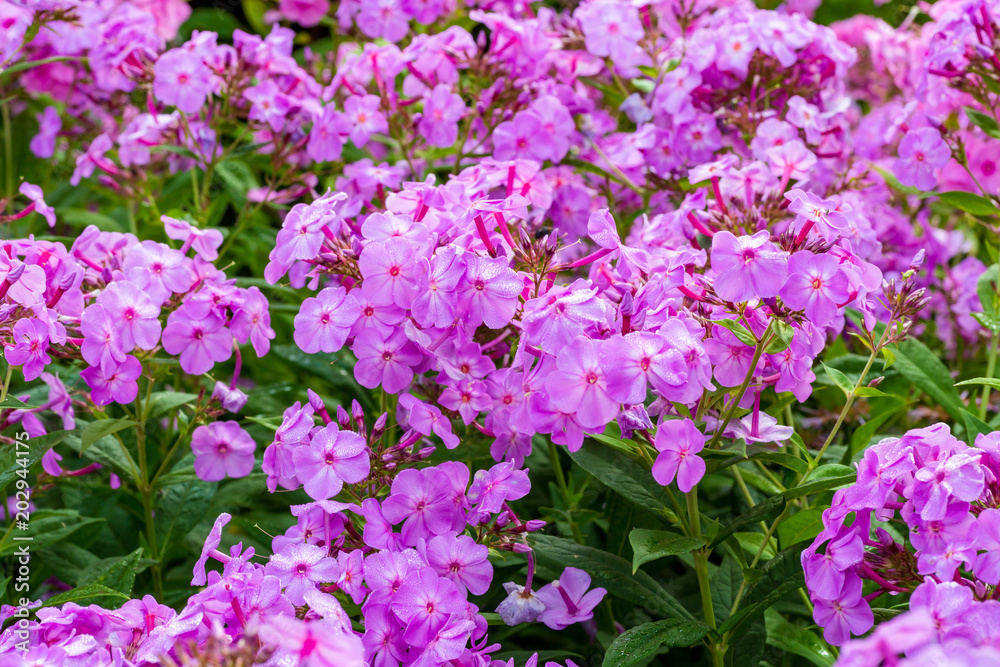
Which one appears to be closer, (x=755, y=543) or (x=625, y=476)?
(x=625, y=476)

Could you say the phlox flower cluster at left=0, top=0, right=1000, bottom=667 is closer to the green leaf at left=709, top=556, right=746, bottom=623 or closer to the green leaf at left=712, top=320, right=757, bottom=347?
the green leaf at left=712, top=320, right=757, bottom=347

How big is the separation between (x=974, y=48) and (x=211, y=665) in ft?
6.40

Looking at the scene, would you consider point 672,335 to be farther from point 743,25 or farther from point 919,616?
point 743,25

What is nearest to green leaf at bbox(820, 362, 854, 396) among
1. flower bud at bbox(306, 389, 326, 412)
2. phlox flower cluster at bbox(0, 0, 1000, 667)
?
phlox flower cluster at bbox(0, 0, 1000, 667)

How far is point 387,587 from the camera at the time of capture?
48.9 inches

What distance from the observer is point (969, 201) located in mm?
1941

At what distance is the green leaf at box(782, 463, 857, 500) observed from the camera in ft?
4.32

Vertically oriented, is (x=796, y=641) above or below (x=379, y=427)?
below

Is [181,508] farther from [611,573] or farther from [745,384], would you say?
[745,384]

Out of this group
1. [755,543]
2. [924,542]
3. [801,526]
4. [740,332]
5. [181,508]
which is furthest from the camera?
[181,508]

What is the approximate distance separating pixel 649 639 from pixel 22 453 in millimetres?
1075

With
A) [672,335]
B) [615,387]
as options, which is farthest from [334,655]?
[672,335]

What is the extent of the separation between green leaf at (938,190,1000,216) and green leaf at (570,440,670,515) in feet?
3.35

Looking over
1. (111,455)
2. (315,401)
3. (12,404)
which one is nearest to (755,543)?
(315,401)
